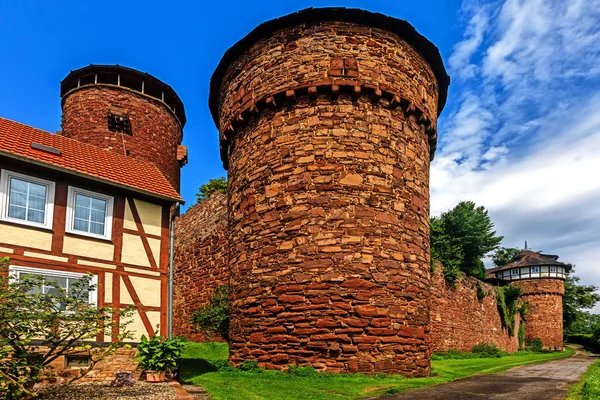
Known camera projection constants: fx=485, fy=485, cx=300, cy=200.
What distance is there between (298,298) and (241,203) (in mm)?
3191

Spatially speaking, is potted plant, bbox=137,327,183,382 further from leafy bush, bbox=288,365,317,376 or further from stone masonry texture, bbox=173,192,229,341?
stone masonry texture, bbox=173,192,229,341

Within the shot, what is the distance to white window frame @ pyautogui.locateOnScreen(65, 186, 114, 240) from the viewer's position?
10.4 m

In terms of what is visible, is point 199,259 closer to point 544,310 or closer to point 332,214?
point 332,214

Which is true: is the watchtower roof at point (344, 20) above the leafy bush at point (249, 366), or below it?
above

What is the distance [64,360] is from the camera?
9578 millimetres

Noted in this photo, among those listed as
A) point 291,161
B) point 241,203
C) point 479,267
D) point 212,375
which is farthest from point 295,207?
point 479,267

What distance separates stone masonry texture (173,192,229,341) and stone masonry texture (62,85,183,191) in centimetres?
347

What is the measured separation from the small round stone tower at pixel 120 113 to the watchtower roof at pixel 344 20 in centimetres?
905

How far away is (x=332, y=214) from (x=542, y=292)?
39.1 metres

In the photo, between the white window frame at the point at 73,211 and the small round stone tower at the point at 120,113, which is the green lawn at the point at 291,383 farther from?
the small round stone tower at the point at 120,113

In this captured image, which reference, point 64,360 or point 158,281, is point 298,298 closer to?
point 158,281

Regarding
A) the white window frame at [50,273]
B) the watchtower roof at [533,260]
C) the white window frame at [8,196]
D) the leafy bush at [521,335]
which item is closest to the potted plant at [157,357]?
the white window frame at [50,273]

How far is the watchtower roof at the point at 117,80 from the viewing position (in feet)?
71.7

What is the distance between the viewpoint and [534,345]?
132 ft
